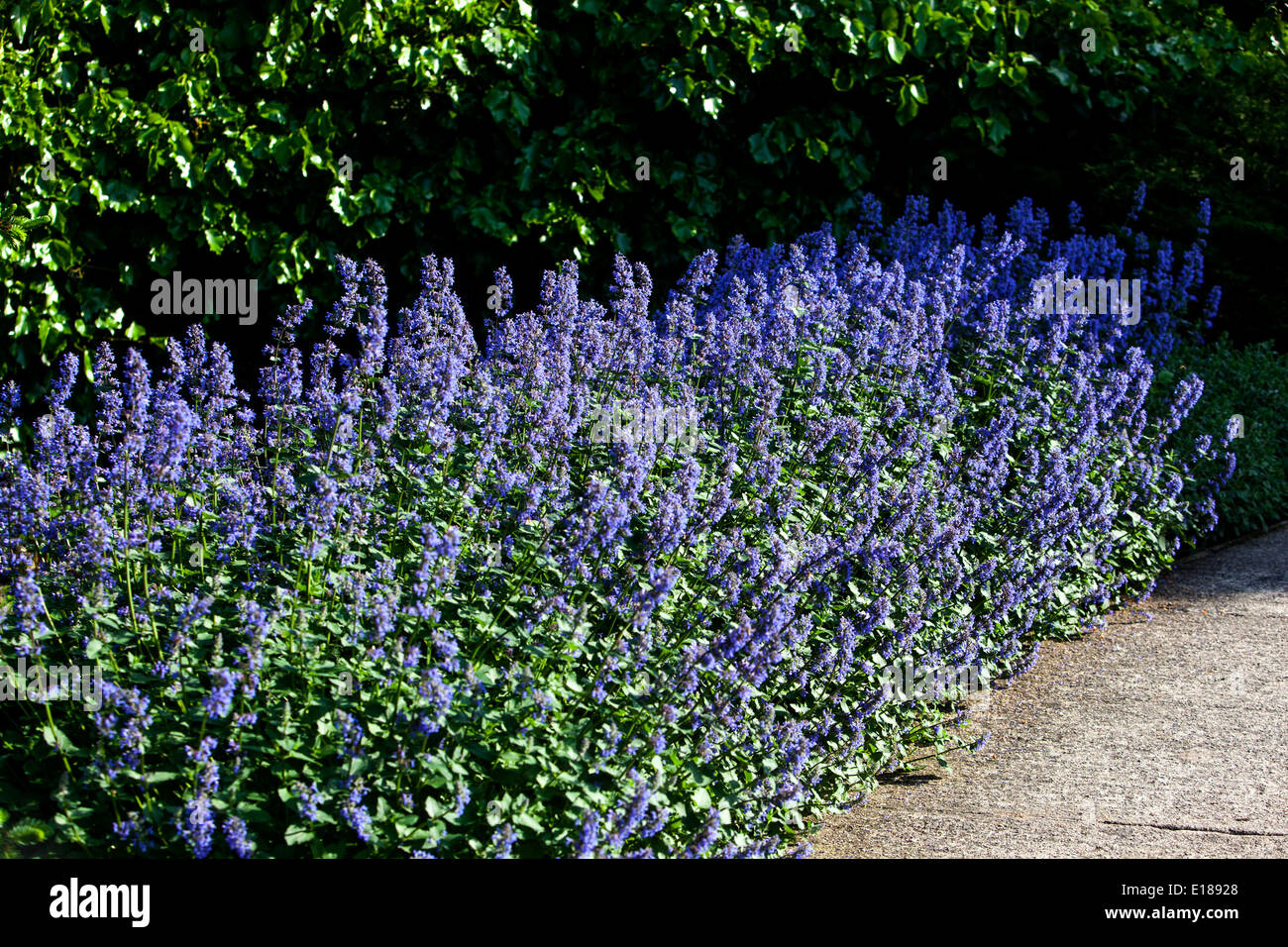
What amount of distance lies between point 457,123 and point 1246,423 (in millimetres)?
5077

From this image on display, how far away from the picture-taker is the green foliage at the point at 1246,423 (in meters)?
7.73

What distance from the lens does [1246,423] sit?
810cm

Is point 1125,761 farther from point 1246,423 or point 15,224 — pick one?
point 15,224

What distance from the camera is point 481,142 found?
805 cm

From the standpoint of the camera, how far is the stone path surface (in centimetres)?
444

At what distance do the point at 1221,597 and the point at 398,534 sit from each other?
459 cm

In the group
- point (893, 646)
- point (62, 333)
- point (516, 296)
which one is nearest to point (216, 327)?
point (62, 333)

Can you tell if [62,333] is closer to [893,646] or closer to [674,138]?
[674,138]

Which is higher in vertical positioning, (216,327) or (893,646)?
(216,327)

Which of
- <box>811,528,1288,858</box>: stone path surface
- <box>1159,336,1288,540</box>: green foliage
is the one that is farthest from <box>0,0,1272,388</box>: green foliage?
<box>811,528,1288,858</box>: stone path surface

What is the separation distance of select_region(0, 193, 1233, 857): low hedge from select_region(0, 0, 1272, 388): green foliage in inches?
83.4

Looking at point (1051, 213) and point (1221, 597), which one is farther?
point (1051, 213)

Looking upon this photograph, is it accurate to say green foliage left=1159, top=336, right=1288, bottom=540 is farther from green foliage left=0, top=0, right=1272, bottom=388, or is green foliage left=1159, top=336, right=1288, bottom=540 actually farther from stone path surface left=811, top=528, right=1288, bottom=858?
green foliage left=0, top=0, right=1272, bottom=388

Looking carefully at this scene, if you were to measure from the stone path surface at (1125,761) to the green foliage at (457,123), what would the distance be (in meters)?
3.61
